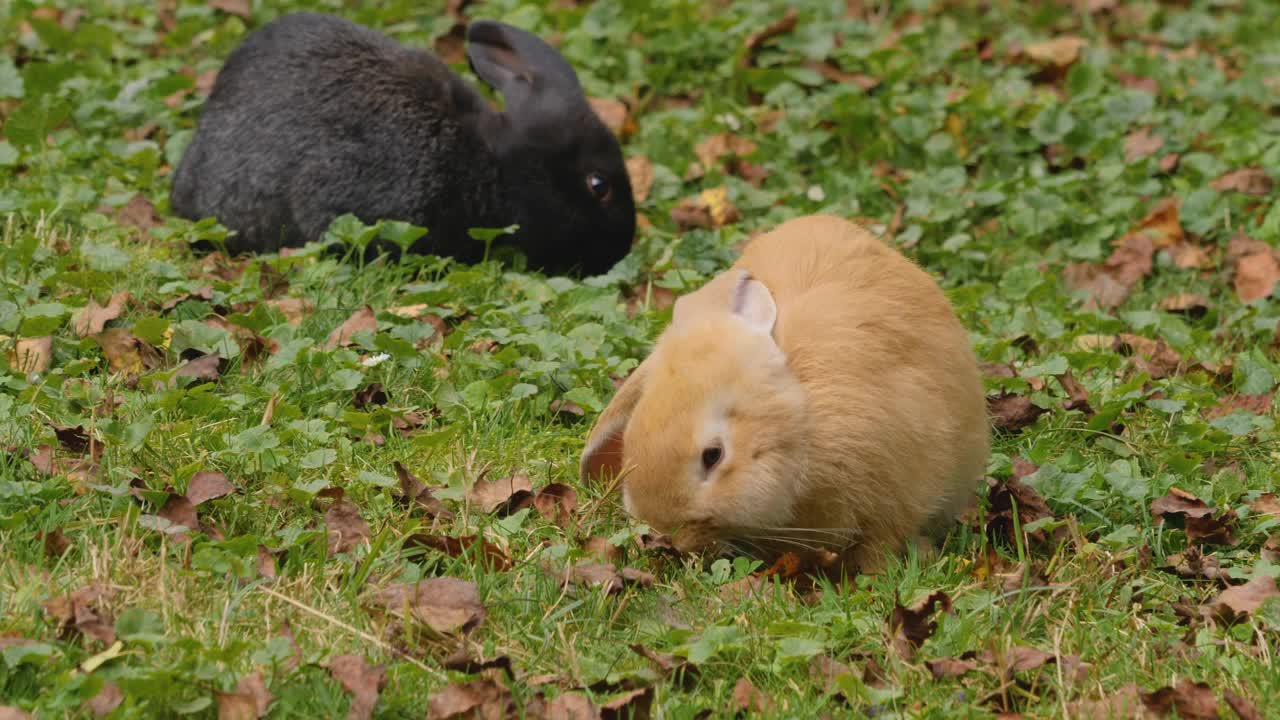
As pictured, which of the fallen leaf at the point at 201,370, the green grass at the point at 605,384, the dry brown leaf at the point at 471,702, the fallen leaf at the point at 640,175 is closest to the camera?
the dry brown leaf at the point at 471,702

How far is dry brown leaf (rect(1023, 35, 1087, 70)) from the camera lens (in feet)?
23.9

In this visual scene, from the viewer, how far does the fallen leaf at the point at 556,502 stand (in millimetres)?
3564

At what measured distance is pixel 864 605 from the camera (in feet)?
10.5

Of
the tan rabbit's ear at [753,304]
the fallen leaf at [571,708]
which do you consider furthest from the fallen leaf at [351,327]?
the fallen leaf at [571,708]

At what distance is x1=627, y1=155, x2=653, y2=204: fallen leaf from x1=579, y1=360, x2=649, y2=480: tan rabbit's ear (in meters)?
2.74

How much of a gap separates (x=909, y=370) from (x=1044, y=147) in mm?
3429

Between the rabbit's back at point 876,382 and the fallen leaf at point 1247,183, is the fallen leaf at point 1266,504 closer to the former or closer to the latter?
the rabbit's back at point 876,382

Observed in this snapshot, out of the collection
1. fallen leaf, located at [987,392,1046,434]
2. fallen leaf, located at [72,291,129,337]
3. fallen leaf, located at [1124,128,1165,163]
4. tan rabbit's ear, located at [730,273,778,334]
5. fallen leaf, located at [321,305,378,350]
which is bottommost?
fallen leaf, located at [987,392,1046,434]

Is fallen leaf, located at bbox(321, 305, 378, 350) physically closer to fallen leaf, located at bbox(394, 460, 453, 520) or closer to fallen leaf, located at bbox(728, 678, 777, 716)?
fallen leaf, located at bbox(394, 460, 453, 520)

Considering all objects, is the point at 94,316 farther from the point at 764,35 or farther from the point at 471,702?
the point at 764,35

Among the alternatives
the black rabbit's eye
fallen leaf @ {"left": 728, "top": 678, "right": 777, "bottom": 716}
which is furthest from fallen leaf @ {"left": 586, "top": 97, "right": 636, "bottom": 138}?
fallen leaf @ {"left": 728, "top": 678, "right": 777, "bottom": 716}

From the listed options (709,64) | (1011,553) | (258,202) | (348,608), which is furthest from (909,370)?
(709,64)

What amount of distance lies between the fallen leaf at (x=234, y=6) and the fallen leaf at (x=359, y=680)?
207 inches

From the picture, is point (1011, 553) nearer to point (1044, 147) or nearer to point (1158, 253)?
point (1158, 253)
